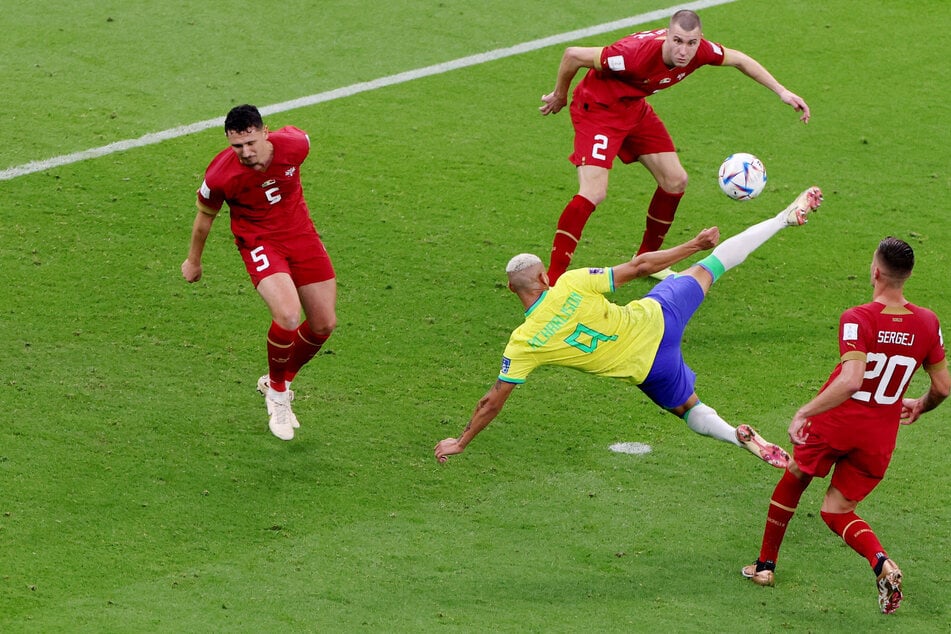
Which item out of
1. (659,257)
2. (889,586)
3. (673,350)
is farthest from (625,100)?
(889,586)

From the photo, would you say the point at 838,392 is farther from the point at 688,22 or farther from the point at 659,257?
the point at 688,22

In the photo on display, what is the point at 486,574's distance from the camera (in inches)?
267

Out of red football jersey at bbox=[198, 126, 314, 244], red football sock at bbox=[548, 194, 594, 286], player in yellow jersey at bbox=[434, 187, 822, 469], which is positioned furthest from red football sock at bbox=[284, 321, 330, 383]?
red football sock at bbox=[548, 194, 594, 286]

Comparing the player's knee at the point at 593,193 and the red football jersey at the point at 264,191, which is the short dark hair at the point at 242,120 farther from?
the player's knee at the point at 593,193

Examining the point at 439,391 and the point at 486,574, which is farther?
the point at 439,391

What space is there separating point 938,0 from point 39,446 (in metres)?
10.8

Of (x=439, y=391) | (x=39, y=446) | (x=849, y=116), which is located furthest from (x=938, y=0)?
(x=39, y=446)

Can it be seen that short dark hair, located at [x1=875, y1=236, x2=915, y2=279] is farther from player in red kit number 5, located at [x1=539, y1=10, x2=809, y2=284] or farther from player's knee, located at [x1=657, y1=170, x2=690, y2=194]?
player's knee, located at [x1=657, y1=170, x2=690, y2=194]

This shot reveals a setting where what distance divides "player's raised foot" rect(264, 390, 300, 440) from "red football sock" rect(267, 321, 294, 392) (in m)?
0.05

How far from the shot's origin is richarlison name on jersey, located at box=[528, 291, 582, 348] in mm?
6848

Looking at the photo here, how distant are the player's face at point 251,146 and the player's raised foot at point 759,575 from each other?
349 cm

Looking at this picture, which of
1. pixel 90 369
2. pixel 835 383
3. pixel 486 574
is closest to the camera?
pixel 835 383

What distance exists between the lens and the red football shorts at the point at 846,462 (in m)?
6.35

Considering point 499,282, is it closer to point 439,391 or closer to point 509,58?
point 439,391
